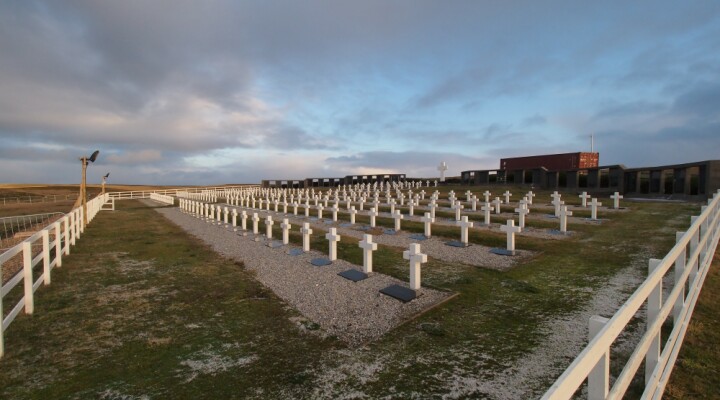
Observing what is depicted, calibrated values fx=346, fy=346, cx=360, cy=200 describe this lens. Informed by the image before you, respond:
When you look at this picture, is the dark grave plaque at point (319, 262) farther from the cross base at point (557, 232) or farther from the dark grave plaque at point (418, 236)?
the cross base at point (557, 232)

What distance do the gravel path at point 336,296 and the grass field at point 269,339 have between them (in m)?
0.24

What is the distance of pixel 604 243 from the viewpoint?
9.64 metres

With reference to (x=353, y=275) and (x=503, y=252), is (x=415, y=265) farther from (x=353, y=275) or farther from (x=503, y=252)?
(x=503, y=252)

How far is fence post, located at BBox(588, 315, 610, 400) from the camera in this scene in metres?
1.86

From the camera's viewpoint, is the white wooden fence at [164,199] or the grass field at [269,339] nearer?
the grass field at [269,339]

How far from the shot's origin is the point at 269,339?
4.43m

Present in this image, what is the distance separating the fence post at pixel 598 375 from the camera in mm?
1857

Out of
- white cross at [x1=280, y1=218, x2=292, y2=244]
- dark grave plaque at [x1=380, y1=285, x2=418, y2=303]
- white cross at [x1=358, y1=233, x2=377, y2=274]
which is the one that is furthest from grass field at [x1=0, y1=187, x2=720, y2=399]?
white cross at [x1=280, y1=218, x2=292, y2=244]

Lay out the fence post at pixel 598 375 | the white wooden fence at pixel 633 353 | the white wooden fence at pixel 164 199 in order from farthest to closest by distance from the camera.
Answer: the white wooden fence at pixel 164 199, the fence post at pixel 598 375, the white wooden fence at pixel 633 353

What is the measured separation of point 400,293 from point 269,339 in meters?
2.44

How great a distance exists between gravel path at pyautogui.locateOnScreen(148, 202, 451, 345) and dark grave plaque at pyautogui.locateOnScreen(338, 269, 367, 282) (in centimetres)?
13

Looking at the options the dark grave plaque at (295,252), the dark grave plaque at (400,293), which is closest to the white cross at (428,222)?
the dark grave plaque at (295,252)

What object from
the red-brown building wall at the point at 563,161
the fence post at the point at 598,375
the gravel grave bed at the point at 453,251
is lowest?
the gravel grave bed at the point at 453,251

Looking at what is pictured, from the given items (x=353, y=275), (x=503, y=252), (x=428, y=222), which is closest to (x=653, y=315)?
(x=353, y=275)
